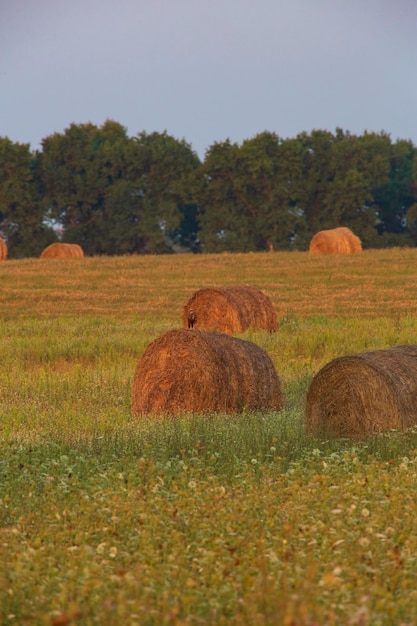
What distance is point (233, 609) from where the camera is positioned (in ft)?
19.5

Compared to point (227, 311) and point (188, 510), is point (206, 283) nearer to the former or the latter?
point (227, 311)

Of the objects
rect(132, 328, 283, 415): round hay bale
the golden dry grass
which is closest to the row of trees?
the golden dry grass

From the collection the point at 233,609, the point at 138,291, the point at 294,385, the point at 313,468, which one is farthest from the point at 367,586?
the point at 138,291

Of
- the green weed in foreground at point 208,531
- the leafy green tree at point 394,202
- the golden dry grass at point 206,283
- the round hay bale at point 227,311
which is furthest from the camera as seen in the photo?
the leafy green tree at point 394,202

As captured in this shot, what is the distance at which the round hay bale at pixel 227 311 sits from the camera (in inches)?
934

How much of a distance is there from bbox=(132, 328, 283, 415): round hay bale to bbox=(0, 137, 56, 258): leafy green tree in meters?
52.6

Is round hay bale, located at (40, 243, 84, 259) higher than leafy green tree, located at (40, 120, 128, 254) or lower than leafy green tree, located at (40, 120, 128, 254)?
lower

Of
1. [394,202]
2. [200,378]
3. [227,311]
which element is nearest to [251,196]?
[394,202]

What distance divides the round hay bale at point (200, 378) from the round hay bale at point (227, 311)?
8.89 m

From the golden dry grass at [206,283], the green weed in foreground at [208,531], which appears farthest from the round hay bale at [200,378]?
the golden dry grass at [206,283]

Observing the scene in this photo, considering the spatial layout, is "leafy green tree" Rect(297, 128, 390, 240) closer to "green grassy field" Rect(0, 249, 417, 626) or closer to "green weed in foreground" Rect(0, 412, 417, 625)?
"green grassy field" Rect(0, 249, 417, 626)

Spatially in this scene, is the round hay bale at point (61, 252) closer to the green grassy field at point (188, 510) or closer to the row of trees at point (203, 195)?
the row of trees at point (203, 195)

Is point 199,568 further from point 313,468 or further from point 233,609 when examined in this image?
point 313,468

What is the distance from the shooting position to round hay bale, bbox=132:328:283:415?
14250mm
